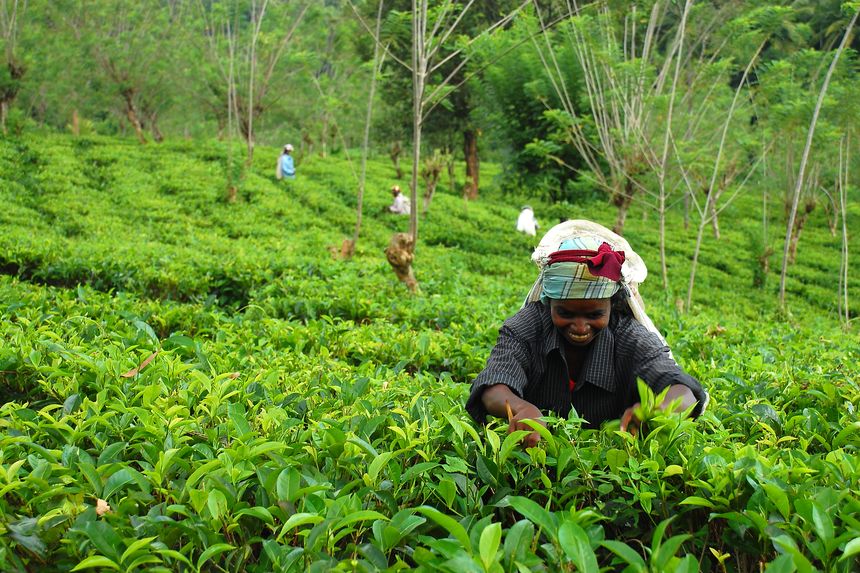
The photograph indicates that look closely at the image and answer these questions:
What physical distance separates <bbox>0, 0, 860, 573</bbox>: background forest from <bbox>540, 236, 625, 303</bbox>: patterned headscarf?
495mm

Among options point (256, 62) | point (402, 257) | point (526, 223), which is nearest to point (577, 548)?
point (402, 257)

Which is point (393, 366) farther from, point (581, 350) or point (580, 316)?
point (580, 316)

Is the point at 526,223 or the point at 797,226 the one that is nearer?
the point at 526,223

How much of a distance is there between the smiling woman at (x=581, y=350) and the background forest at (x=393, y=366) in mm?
172

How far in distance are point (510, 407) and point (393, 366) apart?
80.8 inches

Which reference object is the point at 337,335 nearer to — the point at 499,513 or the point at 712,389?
the point at 712,389

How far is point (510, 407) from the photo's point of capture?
6.20ft

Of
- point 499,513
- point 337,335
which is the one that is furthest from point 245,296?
point 499,513

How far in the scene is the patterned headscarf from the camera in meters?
2.08

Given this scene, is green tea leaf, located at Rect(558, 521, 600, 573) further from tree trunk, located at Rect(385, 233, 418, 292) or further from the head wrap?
tree trunk, located at Rect(385, 233, 418, 292)

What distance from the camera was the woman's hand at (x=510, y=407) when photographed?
1747 millimetres

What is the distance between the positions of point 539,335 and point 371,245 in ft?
31.8

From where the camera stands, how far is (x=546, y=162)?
1327 centimetres

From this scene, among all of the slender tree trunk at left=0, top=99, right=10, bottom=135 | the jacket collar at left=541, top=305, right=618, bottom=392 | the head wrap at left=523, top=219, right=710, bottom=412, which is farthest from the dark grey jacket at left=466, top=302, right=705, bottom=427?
the slender tree trunk at left=0, top=99, right=10, bottom=135
